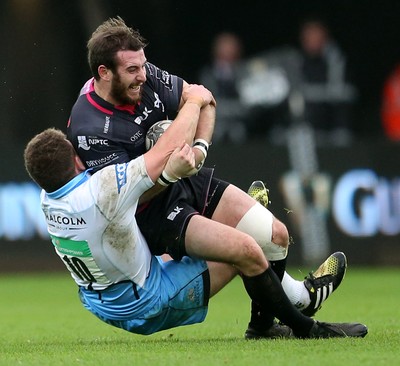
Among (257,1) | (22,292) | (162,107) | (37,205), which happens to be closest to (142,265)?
(162,107)

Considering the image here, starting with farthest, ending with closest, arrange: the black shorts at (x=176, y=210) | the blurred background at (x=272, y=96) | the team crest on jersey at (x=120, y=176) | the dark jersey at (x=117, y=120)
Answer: the blurred background at (x=272, y=96), the black shorts at (x=176, y=210), the dark jersey at (x=117, y=120), the team crest on jersey at (x=120, y=176)

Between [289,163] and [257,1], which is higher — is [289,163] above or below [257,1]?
below

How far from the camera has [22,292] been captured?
13172 millimetres

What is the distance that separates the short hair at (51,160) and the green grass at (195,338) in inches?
42.3

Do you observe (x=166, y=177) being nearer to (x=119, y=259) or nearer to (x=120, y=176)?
(x=120, y=176)

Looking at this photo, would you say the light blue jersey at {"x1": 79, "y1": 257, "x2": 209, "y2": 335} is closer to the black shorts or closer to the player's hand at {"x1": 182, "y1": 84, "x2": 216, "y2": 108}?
the black shorts

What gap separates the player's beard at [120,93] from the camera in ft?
25.2

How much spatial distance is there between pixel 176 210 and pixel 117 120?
0.72 meters

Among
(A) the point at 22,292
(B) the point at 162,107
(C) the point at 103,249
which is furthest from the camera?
(A) the point at 22,292

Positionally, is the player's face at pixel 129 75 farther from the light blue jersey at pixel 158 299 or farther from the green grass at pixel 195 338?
the green grass at pixel 195 338

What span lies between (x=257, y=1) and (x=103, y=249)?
1289cm

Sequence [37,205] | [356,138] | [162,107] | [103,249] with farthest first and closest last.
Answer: [356,138] → [37,205] → [162,107] → [103,249]

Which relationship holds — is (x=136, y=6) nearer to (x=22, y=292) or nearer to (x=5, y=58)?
(x=5, y=58)

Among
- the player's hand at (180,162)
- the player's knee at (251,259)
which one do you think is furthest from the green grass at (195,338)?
the player's hand at (180,162)
